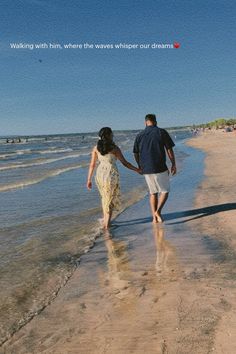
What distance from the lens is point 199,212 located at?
8.26 metres

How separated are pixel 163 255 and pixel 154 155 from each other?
7.99ft

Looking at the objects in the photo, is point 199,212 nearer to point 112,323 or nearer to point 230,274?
point 230,274

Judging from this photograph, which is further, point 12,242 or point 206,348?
point 12,242

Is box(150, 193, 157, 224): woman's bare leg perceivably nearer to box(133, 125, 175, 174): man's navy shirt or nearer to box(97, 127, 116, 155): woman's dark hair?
box(133, 125, 175, 174): man's navy shirt

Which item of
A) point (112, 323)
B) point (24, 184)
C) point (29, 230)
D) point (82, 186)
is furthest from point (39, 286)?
point (24, 184)

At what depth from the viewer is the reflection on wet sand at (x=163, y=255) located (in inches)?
193

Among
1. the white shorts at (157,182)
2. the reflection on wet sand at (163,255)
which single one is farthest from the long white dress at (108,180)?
the reflection on wet sand at (163,255)

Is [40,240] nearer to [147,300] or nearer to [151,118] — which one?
[151,118]

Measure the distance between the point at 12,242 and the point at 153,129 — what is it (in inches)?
118

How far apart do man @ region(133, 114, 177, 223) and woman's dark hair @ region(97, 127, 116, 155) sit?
0.61m

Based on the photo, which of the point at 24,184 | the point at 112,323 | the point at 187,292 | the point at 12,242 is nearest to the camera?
the point at 112,323

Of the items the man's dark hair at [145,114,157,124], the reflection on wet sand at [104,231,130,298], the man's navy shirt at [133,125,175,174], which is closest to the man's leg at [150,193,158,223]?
the man's navy shirt at [133,125,175,174]

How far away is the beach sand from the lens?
10.8 ft

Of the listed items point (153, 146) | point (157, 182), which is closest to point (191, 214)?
point (157, 182)
